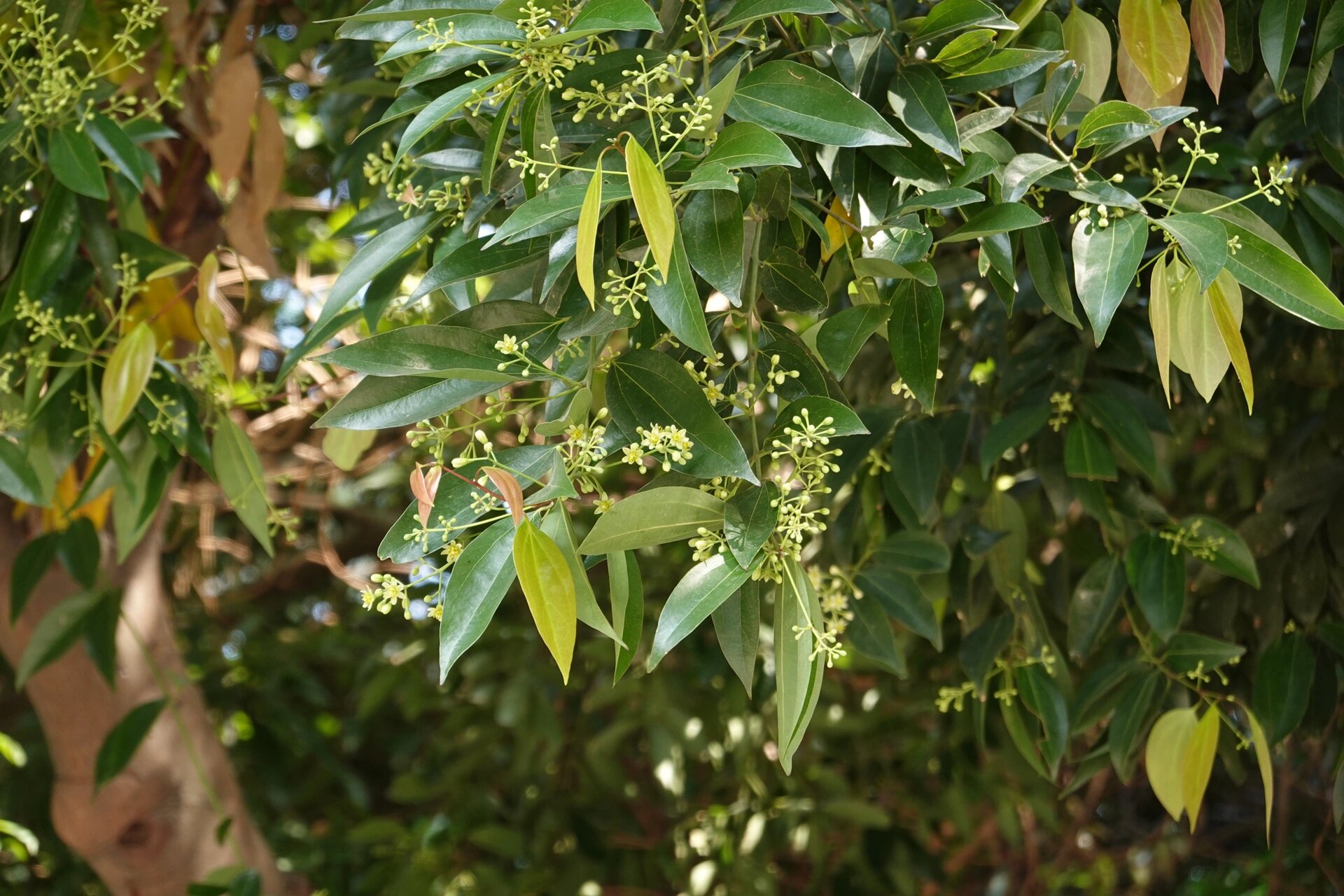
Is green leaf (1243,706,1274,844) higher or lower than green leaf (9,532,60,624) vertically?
lower

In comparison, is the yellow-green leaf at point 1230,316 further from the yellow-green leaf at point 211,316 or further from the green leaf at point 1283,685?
the yellow-green leaf at point 211,316

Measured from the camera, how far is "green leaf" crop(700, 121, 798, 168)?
499 mm

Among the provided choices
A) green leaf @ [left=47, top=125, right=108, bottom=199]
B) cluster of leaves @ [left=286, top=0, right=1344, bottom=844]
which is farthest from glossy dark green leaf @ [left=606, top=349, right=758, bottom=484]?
green leaf @ [left=47, top=125, right=108, bottom=199]

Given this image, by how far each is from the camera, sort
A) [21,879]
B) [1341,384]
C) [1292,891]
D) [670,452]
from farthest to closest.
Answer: [21,879] → [1292,891] → [1341,384] → [670,452]

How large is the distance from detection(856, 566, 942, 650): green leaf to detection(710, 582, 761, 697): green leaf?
1.01 ft

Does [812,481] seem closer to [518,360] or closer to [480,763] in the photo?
[518,360]

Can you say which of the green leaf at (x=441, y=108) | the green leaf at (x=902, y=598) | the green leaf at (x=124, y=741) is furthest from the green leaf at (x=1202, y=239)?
the green leaf at (x=124, y=741)

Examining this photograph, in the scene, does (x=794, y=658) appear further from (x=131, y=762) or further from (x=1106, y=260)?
(x=131, y=762)

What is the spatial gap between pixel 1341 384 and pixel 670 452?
0.82m

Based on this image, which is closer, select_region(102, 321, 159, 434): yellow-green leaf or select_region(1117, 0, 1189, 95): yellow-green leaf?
select_region(1117, 0, 1189, 95): yellow-green leaf

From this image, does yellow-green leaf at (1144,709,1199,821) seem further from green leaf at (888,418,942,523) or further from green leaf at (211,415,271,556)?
green leaf at (211,415,271,556)

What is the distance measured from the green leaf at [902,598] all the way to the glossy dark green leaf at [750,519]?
368 mm

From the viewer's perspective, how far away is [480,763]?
2.00 metres

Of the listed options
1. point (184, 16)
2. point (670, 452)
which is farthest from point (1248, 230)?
point (184, 16)
